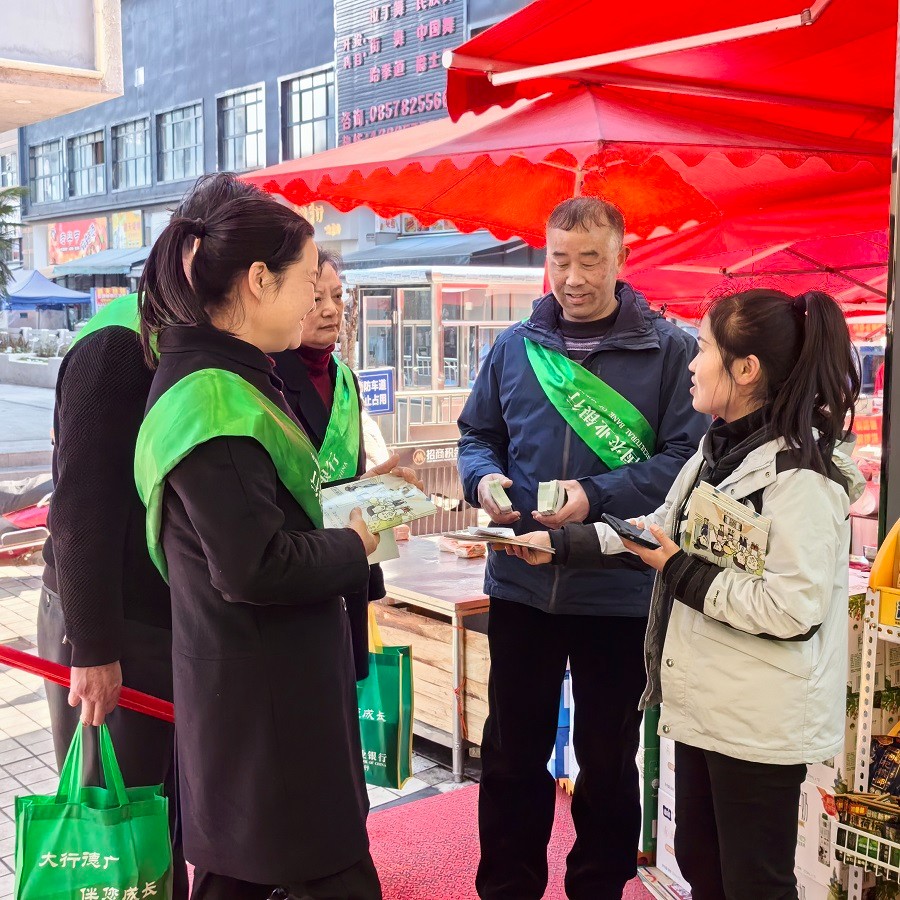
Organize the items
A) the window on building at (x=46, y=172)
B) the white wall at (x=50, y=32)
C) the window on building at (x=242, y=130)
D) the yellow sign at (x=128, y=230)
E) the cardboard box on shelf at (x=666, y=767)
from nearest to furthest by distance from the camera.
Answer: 1. the cardboard box on shelf at (x=666, y=767)
2. the white wall at (x=50, y=32)
3. the window on building at (x=242, y=130)
4. the yellow sign at (x=128, y=230)
5. the window on building at (x=46, y=172)

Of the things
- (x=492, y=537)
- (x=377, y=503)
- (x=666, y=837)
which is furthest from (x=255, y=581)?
(x=666, y=837)

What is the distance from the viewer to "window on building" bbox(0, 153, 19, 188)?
109 feet

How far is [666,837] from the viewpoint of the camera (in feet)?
9.55

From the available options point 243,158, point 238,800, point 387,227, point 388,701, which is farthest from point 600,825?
point 243,158

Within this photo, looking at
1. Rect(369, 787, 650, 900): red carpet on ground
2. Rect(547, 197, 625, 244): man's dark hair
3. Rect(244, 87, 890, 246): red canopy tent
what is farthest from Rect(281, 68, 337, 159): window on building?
Rect(547, 197, 625, 244): man's dark hair

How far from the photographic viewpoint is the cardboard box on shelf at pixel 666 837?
9.41 ft

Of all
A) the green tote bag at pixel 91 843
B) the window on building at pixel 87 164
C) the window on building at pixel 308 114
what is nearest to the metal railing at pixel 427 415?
the green tote bag at pixel 91 843

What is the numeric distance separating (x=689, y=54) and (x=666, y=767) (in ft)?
7.75

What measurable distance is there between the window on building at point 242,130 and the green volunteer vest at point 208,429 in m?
22.7

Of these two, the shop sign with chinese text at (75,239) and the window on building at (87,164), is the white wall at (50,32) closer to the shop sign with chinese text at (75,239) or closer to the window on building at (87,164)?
the window on building at (87,164)

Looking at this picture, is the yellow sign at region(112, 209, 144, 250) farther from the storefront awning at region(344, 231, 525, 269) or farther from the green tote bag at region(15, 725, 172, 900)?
the green tote bag at region(15, 725, 172, 900)

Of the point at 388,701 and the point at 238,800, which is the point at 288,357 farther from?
the point at 238,800

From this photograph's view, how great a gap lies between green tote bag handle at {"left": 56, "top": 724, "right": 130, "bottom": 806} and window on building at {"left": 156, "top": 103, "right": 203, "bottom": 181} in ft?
82.3

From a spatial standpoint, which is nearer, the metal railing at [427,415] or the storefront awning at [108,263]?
the metal railing at [427,415]
